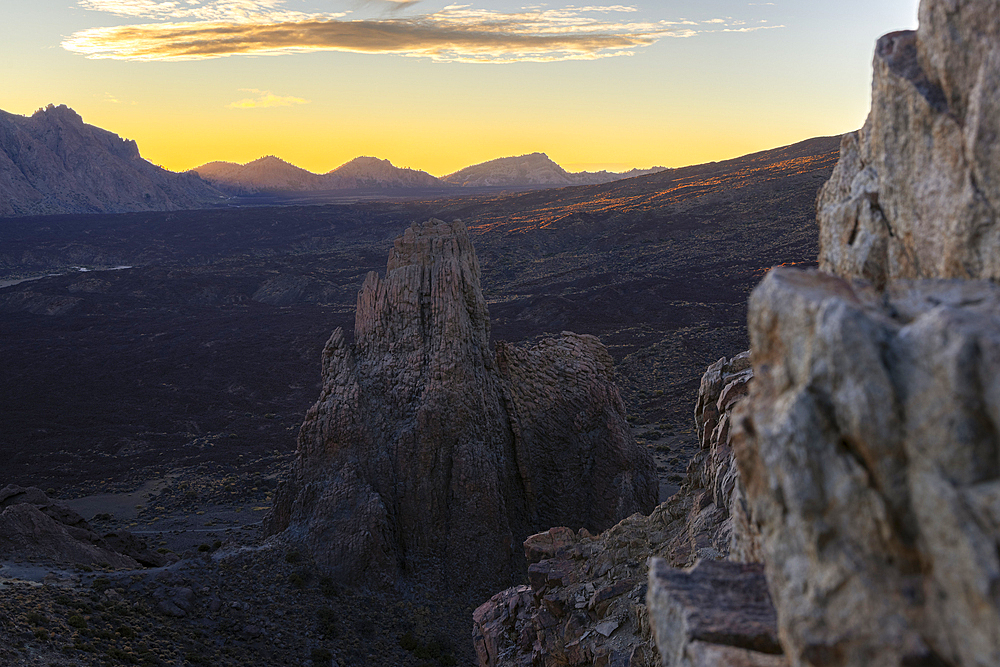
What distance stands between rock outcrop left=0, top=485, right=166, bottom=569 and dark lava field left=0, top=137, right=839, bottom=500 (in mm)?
13539

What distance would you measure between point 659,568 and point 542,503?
15.8 m

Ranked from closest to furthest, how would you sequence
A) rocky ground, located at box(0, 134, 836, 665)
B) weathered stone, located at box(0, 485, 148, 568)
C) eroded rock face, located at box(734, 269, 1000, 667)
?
eroded rock face, located at box(734, 269, 1000, 667)
rocky ground, located at box(0, 134, 836, 665)
weathered stone, located at box(0, 485, 148, 568)

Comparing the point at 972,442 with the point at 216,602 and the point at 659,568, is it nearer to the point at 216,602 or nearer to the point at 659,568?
the point at 659,568

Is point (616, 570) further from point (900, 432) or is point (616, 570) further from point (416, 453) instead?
point (900, 432)

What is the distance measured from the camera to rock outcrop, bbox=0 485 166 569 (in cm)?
1992

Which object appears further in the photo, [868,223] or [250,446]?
[250,446]

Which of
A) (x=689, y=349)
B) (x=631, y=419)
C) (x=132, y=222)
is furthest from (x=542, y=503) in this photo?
(x=132, y=222)

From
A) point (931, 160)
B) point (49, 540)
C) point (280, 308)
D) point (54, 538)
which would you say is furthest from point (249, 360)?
point (931, 160)

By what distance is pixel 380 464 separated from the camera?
68.3ft

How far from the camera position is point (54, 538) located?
816 inches

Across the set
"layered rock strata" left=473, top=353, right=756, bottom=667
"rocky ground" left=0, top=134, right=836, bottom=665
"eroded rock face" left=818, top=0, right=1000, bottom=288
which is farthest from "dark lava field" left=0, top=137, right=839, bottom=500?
"eroded rock face" left=818, top=0, right=1000, bottom=288

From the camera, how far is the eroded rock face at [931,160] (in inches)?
202

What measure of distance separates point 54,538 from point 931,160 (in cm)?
2231

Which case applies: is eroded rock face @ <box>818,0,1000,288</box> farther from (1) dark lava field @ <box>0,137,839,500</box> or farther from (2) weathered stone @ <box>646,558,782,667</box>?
(1) dark lava field @ <box>0,137,839,500</box>
